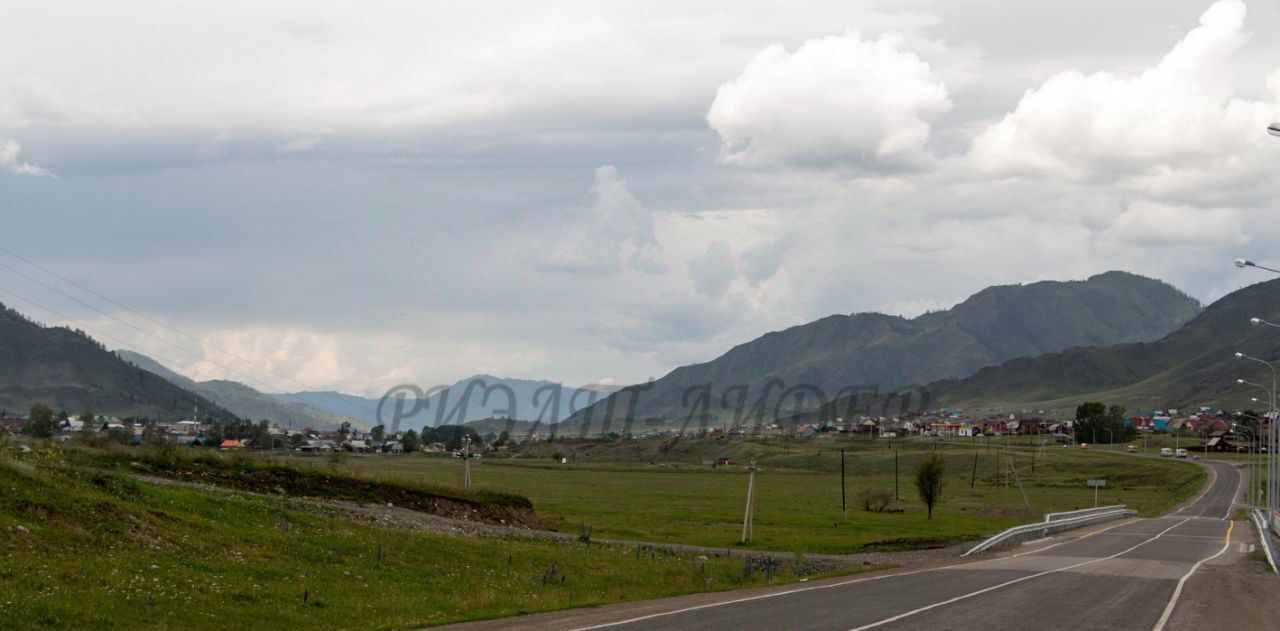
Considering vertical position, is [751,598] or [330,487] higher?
[330,487]

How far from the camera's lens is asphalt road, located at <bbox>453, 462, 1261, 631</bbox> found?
2297 cm

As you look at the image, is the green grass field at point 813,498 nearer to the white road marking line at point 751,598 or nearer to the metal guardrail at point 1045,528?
the metal guardrail at point 1045,528

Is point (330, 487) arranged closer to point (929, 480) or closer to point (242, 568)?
point (242, 568)

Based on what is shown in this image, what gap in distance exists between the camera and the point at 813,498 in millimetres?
125188

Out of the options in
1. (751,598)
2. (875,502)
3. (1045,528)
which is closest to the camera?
(751,598)

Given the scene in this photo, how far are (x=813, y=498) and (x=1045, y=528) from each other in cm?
6222

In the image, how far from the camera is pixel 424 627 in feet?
74.7

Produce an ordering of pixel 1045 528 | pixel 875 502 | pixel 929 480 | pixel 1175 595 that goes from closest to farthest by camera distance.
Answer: pixel 1175 595, pixel 1045 528, pixel 929 480, pixel 875 502

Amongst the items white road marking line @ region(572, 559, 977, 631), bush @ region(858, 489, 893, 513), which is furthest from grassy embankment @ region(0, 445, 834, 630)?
bush @ region(858, 489, 893, 513)

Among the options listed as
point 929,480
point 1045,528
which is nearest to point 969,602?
point 1045,528

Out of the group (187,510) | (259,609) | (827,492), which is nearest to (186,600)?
(259,609)

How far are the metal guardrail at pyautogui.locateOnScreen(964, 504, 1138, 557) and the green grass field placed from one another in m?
3.20

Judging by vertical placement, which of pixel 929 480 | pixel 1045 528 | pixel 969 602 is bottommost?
pixel 1045 528

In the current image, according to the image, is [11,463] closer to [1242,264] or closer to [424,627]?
[424,627]
